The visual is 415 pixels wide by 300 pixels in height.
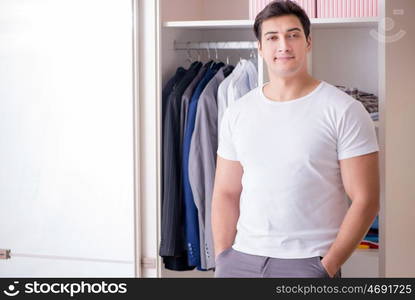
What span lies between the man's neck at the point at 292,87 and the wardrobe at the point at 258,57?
23.1 inches

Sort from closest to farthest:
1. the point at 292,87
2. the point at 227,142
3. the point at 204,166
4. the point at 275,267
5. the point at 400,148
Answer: the point at 275,267, the point at 292,87, the point at 227,142, the point at 400,148, the point at 204,166

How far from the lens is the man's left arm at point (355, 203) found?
2402 mm

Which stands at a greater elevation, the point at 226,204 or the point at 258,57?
the point at 258,57

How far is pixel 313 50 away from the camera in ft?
11.3

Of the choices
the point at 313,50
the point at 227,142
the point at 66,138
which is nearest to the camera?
the point at 227,142

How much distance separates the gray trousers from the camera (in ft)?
7.80

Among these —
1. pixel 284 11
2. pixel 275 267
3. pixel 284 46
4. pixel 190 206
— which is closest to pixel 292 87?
pixel 284 46

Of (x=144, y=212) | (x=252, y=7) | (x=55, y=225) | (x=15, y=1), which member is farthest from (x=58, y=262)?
(x=252, y=7)

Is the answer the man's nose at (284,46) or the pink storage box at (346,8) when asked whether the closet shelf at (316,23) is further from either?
the man's nose at (284,46)

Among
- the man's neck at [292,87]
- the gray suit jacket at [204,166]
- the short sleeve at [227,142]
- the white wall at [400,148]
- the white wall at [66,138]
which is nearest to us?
the man's neck at [292,87]

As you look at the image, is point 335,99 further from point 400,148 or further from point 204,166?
point 204,166

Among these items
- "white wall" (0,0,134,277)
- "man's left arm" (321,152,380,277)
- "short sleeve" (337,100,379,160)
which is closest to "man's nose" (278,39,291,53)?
"short sleeve" (337,100,379,160)

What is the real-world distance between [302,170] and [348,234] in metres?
0.24

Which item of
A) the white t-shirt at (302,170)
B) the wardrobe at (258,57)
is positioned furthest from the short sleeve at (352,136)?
the wardrobe at (258,57)
